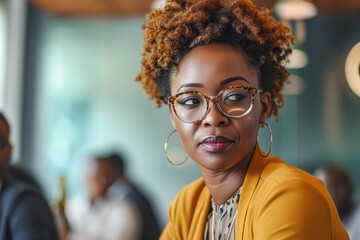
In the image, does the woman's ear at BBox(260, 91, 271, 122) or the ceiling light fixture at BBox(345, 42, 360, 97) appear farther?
the ceiling light fixture at BBox(345, 42, 360, 97)

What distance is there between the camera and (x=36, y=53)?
5234 mm

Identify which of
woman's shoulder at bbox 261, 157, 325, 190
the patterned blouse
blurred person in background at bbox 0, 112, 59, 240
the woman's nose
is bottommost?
blurred person in background at bbox 0, 112, 59, 240

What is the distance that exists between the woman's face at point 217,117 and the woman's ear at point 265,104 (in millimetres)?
51

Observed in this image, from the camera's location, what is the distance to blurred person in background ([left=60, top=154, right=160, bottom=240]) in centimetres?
331

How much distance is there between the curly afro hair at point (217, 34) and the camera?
3.64 ft

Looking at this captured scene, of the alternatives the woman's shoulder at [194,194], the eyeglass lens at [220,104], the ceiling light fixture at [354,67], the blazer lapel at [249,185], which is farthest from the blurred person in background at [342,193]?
the eyeglass lens at [220,104]

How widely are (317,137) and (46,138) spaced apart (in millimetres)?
3501

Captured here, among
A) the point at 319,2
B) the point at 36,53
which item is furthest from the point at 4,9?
the point at 319,2

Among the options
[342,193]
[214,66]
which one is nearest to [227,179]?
[214,66]

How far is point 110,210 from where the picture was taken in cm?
348

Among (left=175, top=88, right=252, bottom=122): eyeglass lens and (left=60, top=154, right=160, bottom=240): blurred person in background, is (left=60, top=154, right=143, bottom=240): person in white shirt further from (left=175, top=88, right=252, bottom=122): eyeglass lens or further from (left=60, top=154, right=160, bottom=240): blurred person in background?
(left=175, top=88, right=252, bottom=122): eyeglass lens

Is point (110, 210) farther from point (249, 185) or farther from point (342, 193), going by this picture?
point (249, 185)

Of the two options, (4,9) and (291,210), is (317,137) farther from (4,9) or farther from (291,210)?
(291,210)

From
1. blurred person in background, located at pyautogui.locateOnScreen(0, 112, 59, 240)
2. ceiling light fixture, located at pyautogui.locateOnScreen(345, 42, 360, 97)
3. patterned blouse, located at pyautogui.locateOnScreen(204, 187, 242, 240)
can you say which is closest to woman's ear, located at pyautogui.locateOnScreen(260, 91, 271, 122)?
patterned blouse, located at pyautogui.locateOnScreen(204, 187, 242, 240)
